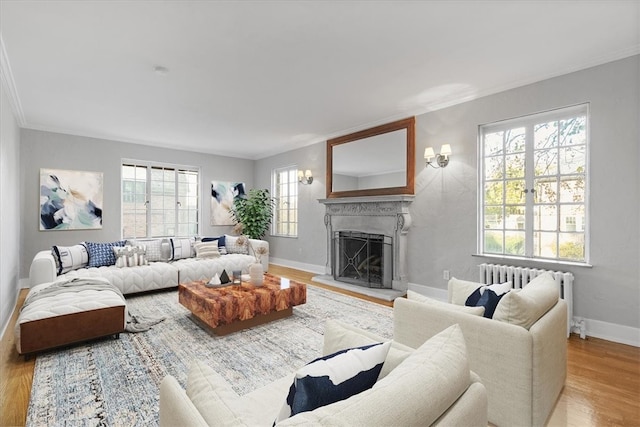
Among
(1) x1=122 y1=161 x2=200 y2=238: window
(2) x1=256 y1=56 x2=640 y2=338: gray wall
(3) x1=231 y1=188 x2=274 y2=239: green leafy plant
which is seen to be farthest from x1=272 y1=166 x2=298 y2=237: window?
(2) x1=256 y1=56 x2=640 y2=338: gray wall

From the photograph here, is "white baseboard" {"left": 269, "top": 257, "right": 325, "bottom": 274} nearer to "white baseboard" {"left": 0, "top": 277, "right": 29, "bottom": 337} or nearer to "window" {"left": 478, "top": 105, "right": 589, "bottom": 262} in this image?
"window" {"left": 478, "top": 105, "right": 589, "bottom": 262}

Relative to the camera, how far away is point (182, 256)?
5.41 m

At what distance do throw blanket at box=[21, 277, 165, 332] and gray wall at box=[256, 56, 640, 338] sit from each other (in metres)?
3.51

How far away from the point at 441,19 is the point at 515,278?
2794 millimetres

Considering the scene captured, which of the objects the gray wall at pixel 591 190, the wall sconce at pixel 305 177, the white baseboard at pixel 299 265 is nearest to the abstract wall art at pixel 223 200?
the white baseboard at pixel 299 265

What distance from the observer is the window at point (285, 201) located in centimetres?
701

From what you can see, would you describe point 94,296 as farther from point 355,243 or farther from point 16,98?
point 355,243

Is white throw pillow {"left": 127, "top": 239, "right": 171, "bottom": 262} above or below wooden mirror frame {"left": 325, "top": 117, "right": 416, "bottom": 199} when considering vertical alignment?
below

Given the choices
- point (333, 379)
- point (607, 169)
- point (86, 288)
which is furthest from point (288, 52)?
point (607, 169)

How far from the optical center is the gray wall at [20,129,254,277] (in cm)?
512

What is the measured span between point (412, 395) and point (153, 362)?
2473 mm

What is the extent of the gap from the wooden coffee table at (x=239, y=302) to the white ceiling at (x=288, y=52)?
7.80ft

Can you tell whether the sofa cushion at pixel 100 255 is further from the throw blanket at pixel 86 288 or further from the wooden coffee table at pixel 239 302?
the wooden coffee table at pixel 239 302

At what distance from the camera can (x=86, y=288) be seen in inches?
129
